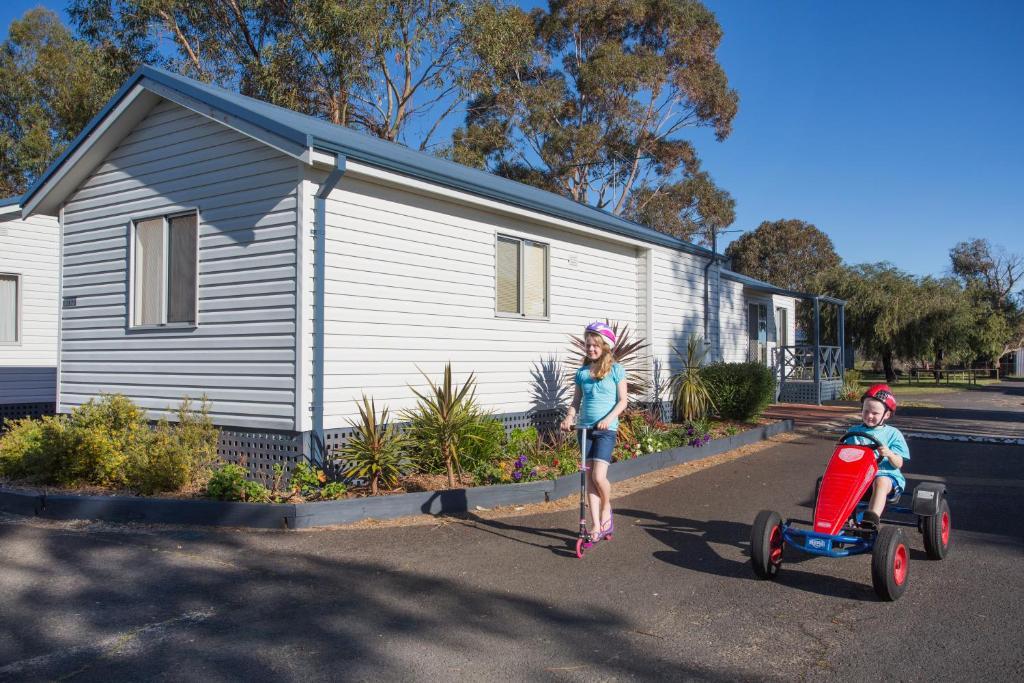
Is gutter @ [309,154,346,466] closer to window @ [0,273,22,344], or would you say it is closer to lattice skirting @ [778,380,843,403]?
window @ [0,273,22,344]

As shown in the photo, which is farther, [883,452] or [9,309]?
[9,309]

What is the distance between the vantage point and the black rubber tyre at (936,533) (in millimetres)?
5762

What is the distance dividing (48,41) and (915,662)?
3514 cm

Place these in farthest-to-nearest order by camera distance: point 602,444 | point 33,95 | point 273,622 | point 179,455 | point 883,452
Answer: point 33,95
point 179,455
point 602,444
point 883,452
point 273,622

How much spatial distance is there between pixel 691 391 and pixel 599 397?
7.92 meters

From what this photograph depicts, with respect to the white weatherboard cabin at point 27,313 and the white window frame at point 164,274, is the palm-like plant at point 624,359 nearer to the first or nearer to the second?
the white window frame at point 164,274

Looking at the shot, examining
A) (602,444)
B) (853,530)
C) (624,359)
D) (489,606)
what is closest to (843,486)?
(853,530)

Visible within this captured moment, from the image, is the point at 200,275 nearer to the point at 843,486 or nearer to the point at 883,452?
the point at 843,486

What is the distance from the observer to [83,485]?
8352 millimetres

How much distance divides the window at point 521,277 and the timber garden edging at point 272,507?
3278 millimetres

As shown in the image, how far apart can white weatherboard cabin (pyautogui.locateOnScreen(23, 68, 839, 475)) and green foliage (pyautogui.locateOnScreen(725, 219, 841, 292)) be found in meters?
46.5

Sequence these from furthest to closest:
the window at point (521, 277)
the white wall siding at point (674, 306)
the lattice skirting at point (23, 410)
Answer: the white wall siding at point (674, 306)
the lattice skirting at point (23, 410)
the window at point (521, 277)

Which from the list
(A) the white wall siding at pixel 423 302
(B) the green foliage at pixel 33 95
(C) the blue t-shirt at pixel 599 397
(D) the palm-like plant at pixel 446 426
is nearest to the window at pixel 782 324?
(A) the white wall siding at pixel 423 302

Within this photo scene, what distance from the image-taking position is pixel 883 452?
558 centimetres
